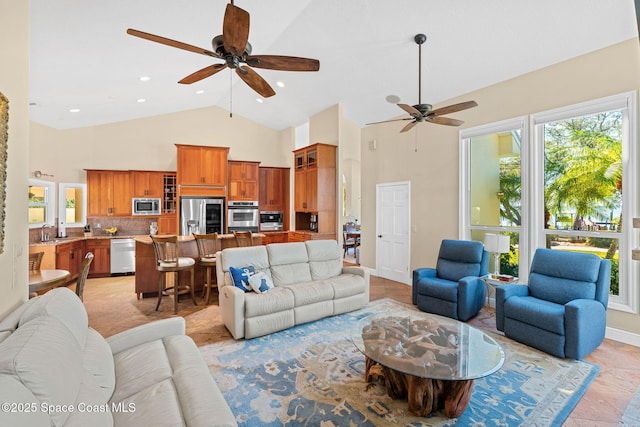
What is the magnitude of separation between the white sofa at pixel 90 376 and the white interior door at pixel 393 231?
4.56m

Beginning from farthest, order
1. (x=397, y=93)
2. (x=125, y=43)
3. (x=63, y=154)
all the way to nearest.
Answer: (x=63, y=154), (x=397, y=93), (x=125, y=43)

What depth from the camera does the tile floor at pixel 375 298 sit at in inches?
87.6

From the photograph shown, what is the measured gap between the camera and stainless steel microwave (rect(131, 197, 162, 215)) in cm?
665

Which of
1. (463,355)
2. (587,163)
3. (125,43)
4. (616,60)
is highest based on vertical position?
(125,43)

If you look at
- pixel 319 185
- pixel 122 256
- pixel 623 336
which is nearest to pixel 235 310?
pixel 319 185

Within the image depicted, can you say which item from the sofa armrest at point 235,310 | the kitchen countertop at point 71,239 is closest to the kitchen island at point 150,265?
Answer: the kitchen countertop at point 71,239

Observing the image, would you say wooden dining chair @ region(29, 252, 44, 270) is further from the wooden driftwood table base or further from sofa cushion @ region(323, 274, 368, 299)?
the wooden driftwood table base

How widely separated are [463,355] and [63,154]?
8116mm

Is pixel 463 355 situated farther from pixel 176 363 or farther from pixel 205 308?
pixel 205 308

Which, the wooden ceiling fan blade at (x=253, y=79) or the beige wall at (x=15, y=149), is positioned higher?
the wooden ceiling fan blade at (x=253, y=79)

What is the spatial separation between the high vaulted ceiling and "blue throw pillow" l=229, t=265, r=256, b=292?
9.70 feet

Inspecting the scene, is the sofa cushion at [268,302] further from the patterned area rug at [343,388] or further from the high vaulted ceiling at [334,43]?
the high vaulted ceiling at [334,43]

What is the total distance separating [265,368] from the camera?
2688 mm

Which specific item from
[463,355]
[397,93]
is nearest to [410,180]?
[397,93]
